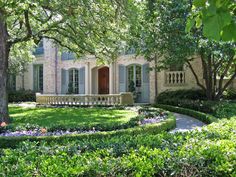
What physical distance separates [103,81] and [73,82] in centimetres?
269

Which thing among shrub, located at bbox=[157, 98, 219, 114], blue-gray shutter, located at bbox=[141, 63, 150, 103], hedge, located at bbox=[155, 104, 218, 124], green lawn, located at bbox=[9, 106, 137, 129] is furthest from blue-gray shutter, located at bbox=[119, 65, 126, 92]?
green lawn, located at bbox=[9, 106, 137, 129]

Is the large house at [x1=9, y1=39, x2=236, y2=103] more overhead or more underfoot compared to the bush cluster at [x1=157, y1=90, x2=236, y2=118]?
more overhead

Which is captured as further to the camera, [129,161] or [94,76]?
[94,76]

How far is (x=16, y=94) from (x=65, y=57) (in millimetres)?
5320

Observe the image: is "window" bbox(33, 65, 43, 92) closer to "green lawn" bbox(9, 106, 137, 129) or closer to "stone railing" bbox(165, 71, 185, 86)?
"stone railing" bbox(165, 71, 185, 86)

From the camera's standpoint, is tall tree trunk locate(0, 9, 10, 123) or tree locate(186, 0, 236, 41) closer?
tree locate(186, 0, 236, 41)

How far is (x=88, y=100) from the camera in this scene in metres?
23.9

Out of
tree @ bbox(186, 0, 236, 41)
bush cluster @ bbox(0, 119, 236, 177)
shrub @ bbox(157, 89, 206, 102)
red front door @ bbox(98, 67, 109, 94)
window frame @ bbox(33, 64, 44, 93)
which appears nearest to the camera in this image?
tree @ bbox(186, 0, 236, 41)

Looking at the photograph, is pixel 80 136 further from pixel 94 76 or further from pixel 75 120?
pixel 94 76

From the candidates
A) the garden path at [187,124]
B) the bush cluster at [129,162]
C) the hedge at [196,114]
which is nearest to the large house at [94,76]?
the hedge at [196,114]

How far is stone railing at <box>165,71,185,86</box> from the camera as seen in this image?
23.7 metres

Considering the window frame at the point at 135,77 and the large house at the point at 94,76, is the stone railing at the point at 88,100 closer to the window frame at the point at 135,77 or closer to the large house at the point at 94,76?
the large house at the point at 94,76

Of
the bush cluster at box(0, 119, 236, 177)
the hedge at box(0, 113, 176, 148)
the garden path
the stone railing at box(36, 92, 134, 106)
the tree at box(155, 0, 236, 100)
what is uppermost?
the tree at box(155, 0, 236, 100)

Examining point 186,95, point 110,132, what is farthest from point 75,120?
point 186,95
